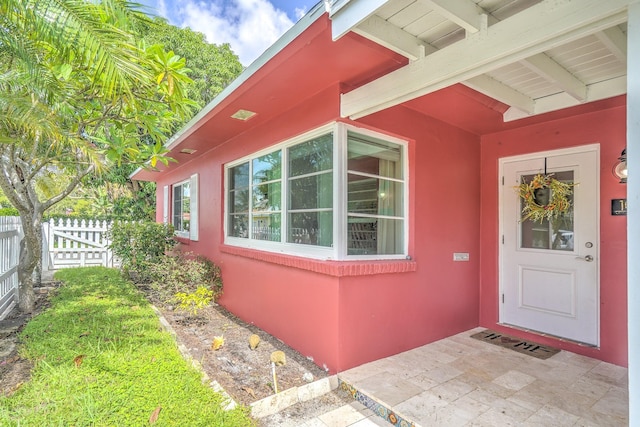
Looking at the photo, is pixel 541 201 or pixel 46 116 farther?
pixel 541 201

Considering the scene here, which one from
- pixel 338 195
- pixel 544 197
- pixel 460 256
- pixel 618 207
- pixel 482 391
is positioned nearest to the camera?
pixel 482 391

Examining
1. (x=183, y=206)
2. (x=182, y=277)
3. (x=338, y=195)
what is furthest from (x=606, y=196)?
(x=183, y=206)

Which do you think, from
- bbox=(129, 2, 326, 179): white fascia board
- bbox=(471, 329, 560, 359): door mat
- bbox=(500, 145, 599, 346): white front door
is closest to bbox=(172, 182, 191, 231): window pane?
bbox=(129, 2, 326, 179): white fascia board

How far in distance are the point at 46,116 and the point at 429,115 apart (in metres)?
3.94

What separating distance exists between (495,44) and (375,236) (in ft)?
6.95

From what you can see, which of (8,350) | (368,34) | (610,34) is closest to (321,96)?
(368,34)

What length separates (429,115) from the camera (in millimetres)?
3920

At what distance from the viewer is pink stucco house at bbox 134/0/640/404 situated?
2434 mm

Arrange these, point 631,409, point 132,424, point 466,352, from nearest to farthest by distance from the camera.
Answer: point 631,409, point 132,424, point 466,352

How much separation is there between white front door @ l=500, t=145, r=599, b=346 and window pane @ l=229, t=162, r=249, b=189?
A: 143 inches

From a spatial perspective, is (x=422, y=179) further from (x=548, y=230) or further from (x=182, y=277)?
(x=182, y=277)

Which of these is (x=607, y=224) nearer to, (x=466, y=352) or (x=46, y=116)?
(x=466, y=352)

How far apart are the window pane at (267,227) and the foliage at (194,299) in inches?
44.7

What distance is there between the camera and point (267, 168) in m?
4.61
